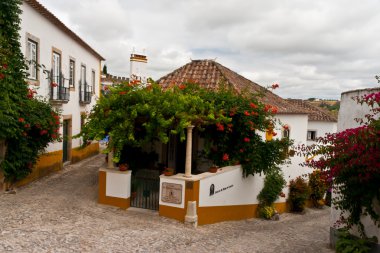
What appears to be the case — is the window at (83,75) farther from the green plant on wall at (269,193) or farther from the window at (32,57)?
the green plant on wall at (269,193)

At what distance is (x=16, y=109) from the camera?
32.1 feet

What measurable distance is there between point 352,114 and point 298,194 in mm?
8849

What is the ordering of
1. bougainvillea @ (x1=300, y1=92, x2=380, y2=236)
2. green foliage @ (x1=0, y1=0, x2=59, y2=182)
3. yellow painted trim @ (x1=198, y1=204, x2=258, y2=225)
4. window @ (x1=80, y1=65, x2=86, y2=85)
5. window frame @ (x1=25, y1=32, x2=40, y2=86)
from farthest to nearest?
window @ (x1=80, y1=65, x2=86, y2=85) < window frame @ (x1=25, y1=32, x2=40, y2=86) < green foliage @ (x1=0, y1=0, x2=59, y2=182) < yellow painted trim @ (x1=198, y1=204, x2=258, y2=225) < bougainvillea @ (x1=300, y1=92, x2=380, y2=236)

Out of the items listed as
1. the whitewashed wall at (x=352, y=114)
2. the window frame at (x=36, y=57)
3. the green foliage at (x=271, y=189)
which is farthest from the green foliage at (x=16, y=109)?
the whitewashed wall at (x=352, y=114)

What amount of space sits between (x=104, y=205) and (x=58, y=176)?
4365mm

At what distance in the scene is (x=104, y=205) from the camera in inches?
382

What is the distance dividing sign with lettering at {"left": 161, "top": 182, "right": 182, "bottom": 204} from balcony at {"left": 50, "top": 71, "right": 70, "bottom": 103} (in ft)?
21.8

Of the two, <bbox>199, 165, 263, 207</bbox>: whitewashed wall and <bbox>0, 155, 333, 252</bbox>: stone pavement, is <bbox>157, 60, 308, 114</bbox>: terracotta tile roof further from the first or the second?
<bbox>0, 155, 333, 252</bbox>: stone pavement

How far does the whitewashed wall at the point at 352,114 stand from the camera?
22.4 ft

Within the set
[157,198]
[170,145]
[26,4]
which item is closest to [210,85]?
[170,145]

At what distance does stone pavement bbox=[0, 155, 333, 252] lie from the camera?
Result: 6.75m

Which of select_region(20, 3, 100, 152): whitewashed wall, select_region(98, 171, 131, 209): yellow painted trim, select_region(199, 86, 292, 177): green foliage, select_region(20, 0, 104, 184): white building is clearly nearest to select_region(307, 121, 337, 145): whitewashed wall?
select_region(199, 86, 292, 177): green foliage

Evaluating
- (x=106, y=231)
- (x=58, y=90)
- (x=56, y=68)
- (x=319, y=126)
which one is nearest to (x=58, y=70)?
(x=56, y=68)

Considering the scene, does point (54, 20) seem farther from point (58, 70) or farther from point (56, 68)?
point (58, 70)
